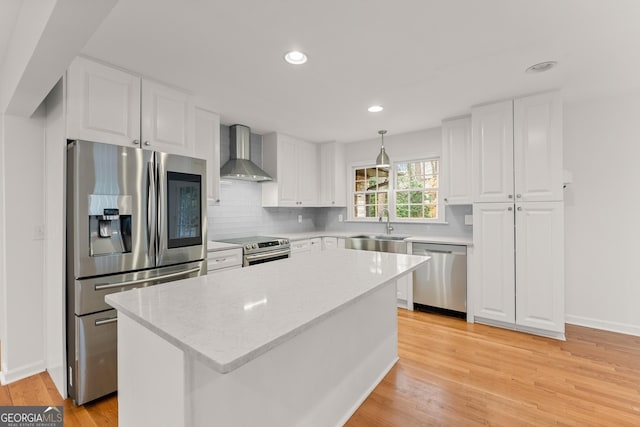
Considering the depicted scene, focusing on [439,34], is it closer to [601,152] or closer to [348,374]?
[348,374]

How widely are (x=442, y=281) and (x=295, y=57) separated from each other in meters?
2.94

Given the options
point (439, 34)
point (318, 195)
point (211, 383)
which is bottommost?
point (211, 383)

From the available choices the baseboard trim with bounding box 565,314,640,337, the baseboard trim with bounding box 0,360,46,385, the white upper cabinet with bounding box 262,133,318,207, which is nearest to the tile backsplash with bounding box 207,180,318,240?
the white upper cabinet with bounding box 262,133,318,207

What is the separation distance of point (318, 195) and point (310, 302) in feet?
12.5

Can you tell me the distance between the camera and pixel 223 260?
3.05m

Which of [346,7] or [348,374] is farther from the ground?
[346,7]

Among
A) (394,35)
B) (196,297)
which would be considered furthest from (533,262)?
(196,297)

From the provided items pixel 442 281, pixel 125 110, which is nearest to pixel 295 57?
pixel 125 110

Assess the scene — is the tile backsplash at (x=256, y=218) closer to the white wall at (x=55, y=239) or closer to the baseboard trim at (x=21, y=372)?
the white wall at (x=55, y=239)

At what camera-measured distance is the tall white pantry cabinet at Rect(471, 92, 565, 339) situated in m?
2.88

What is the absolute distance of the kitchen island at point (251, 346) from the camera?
94cm

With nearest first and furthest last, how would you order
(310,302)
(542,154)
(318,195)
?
(310,302)
(542,154)
(318,195)

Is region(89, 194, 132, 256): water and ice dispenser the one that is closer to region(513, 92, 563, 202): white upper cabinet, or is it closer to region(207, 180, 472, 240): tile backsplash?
region(207, 180, 472, 240): tile backsplash

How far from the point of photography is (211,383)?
1.03 m
